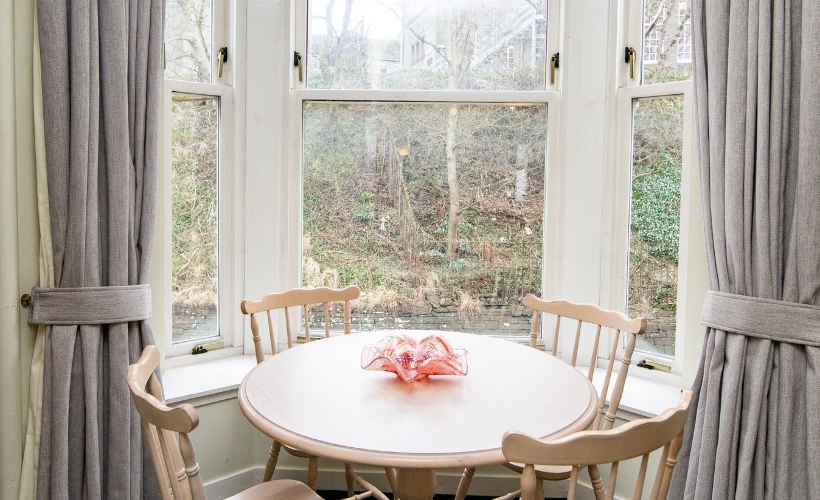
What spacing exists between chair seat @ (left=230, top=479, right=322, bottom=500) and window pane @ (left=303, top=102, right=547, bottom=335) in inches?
39.9

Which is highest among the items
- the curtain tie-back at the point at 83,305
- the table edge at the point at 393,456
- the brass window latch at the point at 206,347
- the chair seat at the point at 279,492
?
the curtain tie-back at the point at 83,305

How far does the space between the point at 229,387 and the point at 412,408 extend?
44.4 inches

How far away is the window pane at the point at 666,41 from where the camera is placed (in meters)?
2.23

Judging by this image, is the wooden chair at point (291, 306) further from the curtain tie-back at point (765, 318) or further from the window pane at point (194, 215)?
the curtain tie-back at point (765, 318)

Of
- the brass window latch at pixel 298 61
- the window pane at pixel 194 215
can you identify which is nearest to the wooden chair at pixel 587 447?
the window pane at pixel 194 215

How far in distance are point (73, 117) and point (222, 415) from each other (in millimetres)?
1227

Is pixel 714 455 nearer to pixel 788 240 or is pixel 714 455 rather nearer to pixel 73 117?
pixel 788 240

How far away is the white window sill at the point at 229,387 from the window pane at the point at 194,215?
0.60ft

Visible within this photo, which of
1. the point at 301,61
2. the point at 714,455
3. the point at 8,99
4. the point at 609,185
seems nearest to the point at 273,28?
the point at 301,61

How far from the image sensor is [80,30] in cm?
174

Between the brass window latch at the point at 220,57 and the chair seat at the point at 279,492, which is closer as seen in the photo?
the chair seat at the point at 279,492

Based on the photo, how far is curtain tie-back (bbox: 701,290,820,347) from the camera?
1.63 meters

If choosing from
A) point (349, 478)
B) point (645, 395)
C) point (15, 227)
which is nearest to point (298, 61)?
point (15, 227)

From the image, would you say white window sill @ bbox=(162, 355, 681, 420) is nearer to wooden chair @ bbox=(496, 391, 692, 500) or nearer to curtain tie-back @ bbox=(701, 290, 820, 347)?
curtain tie-back @ bbox=(701, 290, 820, 347)
